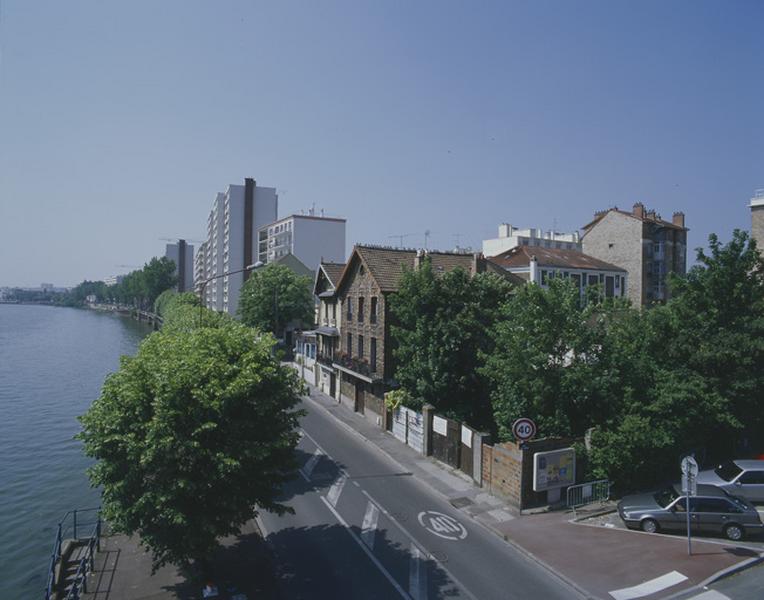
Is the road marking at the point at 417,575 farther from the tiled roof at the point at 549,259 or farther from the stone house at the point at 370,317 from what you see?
the tiled roof at the point at 549,259

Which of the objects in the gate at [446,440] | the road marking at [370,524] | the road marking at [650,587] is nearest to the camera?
the road marking at [650,587]

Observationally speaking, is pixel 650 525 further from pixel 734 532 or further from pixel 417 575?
pixel 417 575

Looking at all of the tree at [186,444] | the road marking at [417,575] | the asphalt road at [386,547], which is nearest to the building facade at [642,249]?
the asphalt road at [386,547]

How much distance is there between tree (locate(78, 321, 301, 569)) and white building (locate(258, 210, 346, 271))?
69.5 meters

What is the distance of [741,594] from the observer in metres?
13.3

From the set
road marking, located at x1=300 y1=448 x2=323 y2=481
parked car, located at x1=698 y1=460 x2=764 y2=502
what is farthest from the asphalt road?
parked car, located at x1=698 y1=460 x2=764 y2=502

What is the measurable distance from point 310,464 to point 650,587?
49.2ft

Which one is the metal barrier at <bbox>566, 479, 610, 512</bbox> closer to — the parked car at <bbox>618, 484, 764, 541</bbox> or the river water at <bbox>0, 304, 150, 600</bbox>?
the parked car at <bbox>618, 484, 764, 541</bbox>

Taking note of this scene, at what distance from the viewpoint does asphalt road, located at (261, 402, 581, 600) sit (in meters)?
14.0

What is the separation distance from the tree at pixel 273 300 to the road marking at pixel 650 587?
4476 centimetres

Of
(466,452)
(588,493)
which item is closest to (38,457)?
(466,452)

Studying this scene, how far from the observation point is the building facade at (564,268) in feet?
161

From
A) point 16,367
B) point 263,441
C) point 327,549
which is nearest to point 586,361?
point 327,549

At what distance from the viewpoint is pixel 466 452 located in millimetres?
23156
